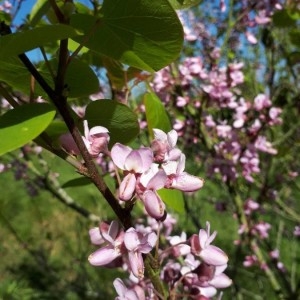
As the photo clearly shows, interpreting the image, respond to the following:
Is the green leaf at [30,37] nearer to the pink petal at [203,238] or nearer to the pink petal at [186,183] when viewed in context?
the pink petal at [186,183]

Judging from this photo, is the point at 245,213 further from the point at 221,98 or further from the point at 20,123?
the point at 20,123

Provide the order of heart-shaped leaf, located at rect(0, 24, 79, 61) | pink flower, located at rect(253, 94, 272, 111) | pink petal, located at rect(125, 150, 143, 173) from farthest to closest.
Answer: pink flower, located at rect(253, 94, 272, 111) → pink petal, located at rect(125, 150, 143, 173) → heart-shaped leaf, located at rect(0, 24, 79, 61)

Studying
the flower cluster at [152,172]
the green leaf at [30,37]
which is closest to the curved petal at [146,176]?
the flower cluster at [152,172]

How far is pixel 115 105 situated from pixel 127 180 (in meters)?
0.13

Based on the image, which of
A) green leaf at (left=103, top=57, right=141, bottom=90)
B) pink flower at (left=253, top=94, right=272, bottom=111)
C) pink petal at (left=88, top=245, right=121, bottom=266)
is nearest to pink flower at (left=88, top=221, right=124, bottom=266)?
pink petal at (left=88, top=245, right=121, bottom=266)

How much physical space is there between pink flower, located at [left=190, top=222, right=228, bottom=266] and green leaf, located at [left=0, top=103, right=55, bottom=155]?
31 centimetres

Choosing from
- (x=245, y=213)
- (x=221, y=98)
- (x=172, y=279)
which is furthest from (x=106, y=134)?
(x=245, y=213)

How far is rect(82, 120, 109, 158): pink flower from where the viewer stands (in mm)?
660

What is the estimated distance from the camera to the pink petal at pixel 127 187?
61 centimetres

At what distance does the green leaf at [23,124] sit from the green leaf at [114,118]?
11 cm

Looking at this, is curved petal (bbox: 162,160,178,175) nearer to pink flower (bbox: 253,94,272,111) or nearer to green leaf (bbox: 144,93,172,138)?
green leaf (bbox: 144,93,172,138)

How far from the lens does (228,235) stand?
16.5ft

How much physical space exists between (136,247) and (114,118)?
196 mm

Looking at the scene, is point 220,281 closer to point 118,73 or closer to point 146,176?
point 146,176
